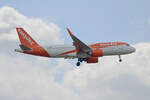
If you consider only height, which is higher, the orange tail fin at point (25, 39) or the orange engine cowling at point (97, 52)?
the orange tail fin at point (25, 39)

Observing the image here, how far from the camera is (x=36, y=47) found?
89.5m

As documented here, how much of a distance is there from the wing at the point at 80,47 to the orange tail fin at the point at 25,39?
10.9 m

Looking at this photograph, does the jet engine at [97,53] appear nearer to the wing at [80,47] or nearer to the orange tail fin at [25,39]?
the wing at [80,47]

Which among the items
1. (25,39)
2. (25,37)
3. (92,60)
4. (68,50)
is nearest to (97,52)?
(92,60)

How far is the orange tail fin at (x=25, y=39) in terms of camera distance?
296 feet

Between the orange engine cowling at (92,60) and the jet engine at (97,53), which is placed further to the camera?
the orange engine cowling at (92,60)

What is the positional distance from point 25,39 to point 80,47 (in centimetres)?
1433

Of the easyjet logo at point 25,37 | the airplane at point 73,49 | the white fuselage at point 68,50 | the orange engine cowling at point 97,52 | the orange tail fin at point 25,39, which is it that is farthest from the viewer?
the easyjet logo at point 25,37

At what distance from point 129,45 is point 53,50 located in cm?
2018

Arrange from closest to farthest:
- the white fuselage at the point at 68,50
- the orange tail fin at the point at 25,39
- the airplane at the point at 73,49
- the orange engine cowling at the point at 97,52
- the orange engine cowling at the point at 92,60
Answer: the orange engine cowling at the point at 97,52, the airplane at the point at 73,49, the white fuselage at the point at 68,50, the orange tail fin at the point at 25,39, the orange engine cowling at the point at 92,60

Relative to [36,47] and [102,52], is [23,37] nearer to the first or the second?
[36,47]

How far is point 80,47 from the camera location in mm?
87875

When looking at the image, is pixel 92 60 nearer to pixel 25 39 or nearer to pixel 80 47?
pixel 80 47

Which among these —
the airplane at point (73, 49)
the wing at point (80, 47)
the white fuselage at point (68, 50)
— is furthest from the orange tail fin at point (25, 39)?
the wing at point (80, 47)
